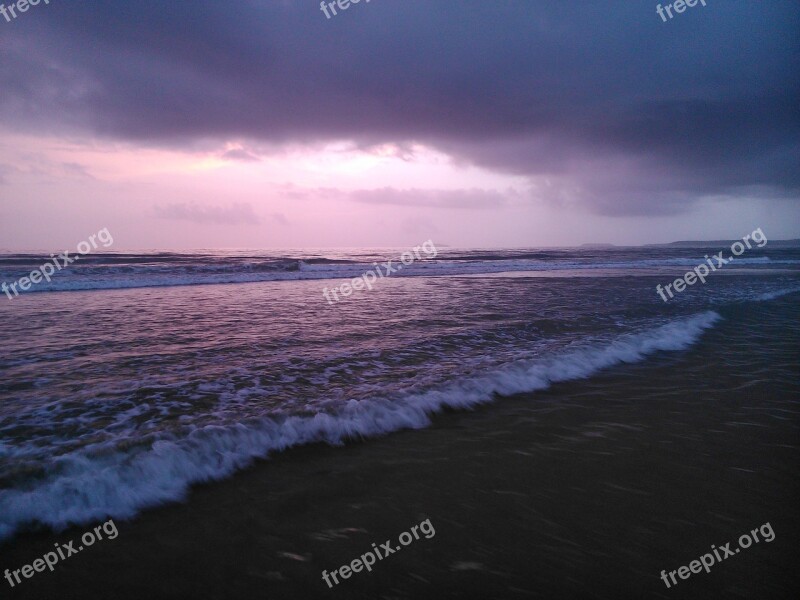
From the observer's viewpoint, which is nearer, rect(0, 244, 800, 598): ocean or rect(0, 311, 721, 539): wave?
rect(0, 244, 800, 598): ocean

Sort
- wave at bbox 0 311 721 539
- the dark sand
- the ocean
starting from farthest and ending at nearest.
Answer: wave at bbox 0 311 721 539, the ocean, the dark sand

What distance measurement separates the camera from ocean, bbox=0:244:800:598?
3.44 meters

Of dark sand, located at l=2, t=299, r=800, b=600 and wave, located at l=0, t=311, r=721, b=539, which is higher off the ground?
wave, located at l=0, t=311, r=721, b=539

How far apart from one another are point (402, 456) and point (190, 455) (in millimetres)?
2387

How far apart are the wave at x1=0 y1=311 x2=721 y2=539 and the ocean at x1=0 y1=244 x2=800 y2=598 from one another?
0.08 ft

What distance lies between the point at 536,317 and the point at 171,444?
1140 centimetres

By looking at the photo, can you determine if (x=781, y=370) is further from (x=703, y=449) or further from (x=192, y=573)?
(x=192, y=573)

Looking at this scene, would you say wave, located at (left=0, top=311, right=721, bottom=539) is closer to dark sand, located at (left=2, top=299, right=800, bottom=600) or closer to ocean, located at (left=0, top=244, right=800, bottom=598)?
ocean, located at (left=0, top=244, right=800, bottom=598)

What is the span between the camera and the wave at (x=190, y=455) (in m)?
3.94

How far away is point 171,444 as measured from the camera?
15.9ft

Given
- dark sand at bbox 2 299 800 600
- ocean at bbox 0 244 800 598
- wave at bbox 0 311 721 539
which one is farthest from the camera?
wave at bbox 0 311 721 539

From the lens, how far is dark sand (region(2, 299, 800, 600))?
326cm

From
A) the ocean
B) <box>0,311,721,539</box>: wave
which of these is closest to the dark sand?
the ocean

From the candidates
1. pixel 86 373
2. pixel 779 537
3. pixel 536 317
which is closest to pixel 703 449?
pixel 779 537
